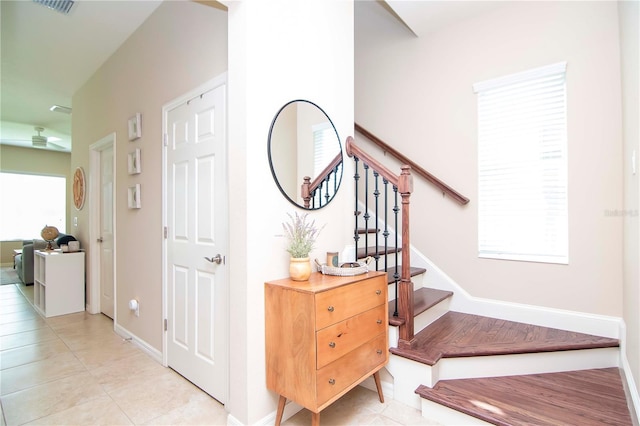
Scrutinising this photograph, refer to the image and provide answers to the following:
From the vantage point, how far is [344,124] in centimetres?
232

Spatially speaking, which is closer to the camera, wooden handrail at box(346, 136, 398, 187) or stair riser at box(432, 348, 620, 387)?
stair riser at box(432, 348, 620, 387)

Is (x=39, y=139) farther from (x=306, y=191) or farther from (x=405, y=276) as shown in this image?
(x=405, y=276)

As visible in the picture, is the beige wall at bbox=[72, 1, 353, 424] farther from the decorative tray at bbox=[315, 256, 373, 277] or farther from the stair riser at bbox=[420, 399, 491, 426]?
the stair riser at bbox=[420, 399, 491, 426]

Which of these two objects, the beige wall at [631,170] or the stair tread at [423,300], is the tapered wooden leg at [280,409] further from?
the beige wall at [631,170]

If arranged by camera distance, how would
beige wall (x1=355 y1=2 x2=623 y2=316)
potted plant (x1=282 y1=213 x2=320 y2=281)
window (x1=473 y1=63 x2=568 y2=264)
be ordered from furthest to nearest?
window (x1=473 y1=63 x2=568 y2=264) → beige wall (x1=355 y1=2 x2=623 y2=316) → potted plant (x1=282 y1=213 x2=320 y2=281)

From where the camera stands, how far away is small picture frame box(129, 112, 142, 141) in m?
2.89

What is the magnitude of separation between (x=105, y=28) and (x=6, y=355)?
128 inches

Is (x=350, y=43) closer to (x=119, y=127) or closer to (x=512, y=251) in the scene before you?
(x=512, y=251)

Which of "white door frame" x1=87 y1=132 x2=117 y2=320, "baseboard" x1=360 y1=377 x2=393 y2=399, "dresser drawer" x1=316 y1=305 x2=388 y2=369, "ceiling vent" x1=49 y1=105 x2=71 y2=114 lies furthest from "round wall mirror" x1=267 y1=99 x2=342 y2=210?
"ceiling vent" x1=49 y1=105 x2=71 y2=114

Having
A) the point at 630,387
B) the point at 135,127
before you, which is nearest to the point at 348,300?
the point at 630,387

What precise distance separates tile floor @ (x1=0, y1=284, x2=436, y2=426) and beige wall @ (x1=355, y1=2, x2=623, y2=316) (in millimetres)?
1526

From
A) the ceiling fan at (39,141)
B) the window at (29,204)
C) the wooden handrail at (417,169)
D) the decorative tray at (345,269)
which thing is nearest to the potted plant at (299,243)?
the decorative tray at (345,269)

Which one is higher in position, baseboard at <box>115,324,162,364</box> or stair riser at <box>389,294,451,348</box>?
stair riser at <box>389,294,451,348</box>

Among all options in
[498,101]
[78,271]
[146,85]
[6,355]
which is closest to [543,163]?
[498,101]
